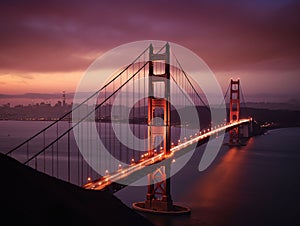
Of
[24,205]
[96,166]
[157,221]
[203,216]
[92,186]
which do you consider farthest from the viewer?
[96,166]

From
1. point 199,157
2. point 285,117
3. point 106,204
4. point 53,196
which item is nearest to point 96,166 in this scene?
point 199,157

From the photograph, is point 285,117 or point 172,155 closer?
point 172,155

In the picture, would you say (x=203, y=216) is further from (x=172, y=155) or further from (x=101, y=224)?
(x=101, y=224)

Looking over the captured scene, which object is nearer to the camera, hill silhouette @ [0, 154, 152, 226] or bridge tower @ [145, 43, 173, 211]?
hill silhouette @ [0, 154, 152, 226]

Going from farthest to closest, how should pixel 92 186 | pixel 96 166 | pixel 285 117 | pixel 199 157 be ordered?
pixel 285 117, pixel 199 157, pixel 96 166, pixel 92 186

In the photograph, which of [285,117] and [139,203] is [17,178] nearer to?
[139,203]

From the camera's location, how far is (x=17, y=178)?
11977mm

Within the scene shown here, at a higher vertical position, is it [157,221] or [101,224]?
[101,224]

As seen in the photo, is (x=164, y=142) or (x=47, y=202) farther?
(x=164, y=142)

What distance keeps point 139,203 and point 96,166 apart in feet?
58.7

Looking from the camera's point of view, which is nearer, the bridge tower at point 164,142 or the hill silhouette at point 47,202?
the hill silhouette at point 47,202

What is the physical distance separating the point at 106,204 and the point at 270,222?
8146mm

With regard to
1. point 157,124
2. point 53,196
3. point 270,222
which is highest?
point 157,124

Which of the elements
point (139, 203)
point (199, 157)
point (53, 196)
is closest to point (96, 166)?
point (199, 157)
